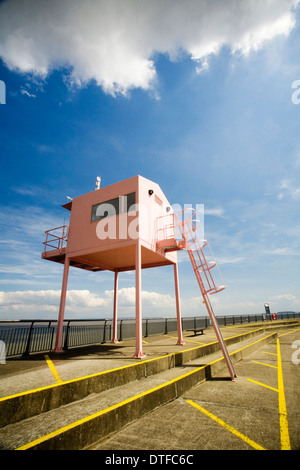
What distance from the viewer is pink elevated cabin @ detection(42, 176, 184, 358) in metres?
9.39

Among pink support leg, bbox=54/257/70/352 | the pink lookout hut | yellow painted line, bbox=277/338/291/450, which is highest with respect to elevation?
the pink lookout hut

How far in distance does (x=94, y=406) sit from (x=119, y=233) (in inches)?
263

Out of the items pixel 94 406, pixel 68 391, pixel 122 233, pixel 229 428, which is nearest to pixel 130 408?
pixel 94 406

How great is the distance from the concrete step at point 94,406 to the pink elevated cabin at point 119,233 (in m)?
2.89

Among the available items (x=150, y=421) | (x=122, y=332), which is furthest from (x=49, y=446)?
(x=122, y=332)

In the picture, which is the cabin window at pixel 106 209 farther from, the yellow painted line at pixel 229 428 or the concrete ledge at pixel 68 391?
the yellow painted line at pixel 229 428

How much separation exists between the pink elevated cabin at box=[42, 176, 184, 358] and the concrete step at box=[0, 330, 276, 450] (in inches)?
114

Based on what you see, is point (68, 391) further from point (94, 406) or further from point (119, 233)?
point (119, 233)

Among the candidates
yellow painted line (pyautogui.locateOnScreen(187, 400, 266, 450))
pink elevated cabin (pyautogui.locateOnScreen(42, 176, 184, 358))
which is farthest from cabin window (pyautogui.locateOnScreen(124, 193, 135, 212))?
yellow painted line (pyautogui.locateOnScreen(187, 400, 266, 450))

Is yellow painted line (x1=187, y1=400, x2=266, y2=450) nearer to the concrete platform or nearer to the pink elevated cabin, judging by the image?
the concrete platform

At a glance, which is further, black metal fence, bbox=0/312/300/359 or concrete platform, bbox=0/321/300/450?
black metal fence, bbox=0/312/300/359

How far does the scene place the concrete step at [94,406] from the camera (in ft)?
9.20

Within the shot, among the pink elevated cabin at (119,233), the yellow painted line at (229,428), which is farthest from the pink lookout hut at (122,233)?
the yellow painted line at (229,428)

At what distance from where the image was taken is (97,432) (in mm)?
3152
